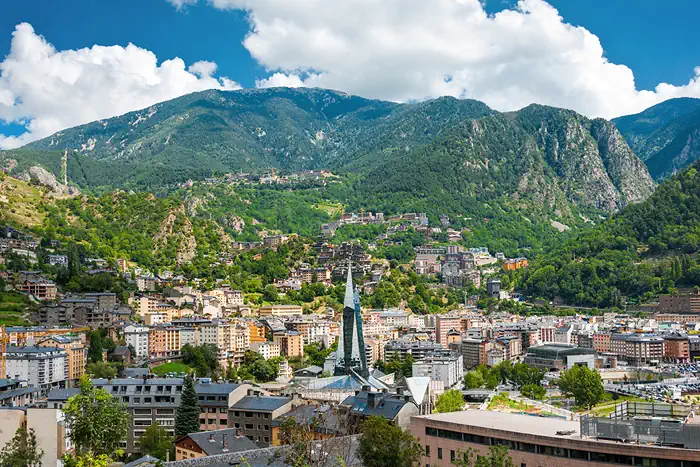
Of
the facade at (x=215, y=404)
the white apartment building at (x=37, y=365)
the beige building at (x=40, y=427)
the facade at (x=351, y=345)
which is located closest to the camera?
the beige building at (x=40, y=427)

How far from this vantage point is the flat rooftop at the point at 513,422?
35.8 m

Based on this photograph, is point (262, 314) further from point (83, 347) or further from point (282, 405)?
point (282, 405)

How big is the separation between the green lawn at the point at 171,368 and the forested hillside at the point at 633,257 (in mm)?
86889

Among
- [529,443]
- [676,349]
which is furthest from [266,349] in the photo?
[529,443]

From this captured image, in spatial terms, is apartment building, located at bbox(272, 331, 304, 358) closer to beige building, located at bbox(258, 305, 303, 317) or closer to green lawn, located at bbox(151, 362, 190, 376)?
beige building, located at bbox(258, 305, 303, 317)

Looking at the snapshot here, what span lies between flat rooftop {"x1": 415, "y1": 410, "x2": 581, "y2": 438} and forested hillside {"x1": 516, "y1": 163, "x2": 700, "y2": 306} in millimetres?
113532

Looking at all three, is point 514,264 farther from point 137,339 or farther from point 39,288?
point 39,288

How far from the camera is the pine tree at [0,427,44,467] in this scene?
4138 cm

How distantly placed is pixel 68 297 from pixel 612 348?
2702 inches

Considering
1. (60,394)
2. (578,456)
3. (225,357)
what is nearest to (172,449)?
(60,394)

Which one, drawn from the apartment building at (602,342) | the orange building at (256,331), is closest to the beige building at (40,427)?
the orange building at (256,331)

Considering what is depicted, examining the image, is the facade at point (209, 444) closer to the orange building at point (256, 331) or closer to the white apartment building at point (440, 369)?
the white apartment building at point (440, 369)

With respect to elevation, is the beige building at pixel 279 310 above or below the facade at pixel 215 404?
above

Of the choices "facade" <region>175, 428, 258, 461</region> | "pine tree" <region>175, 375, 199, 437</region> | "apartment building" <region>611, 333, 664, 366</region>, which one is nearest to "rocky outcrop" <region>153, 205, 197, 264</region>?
"apartment building" <region>611, 333, 664, 366</region>
